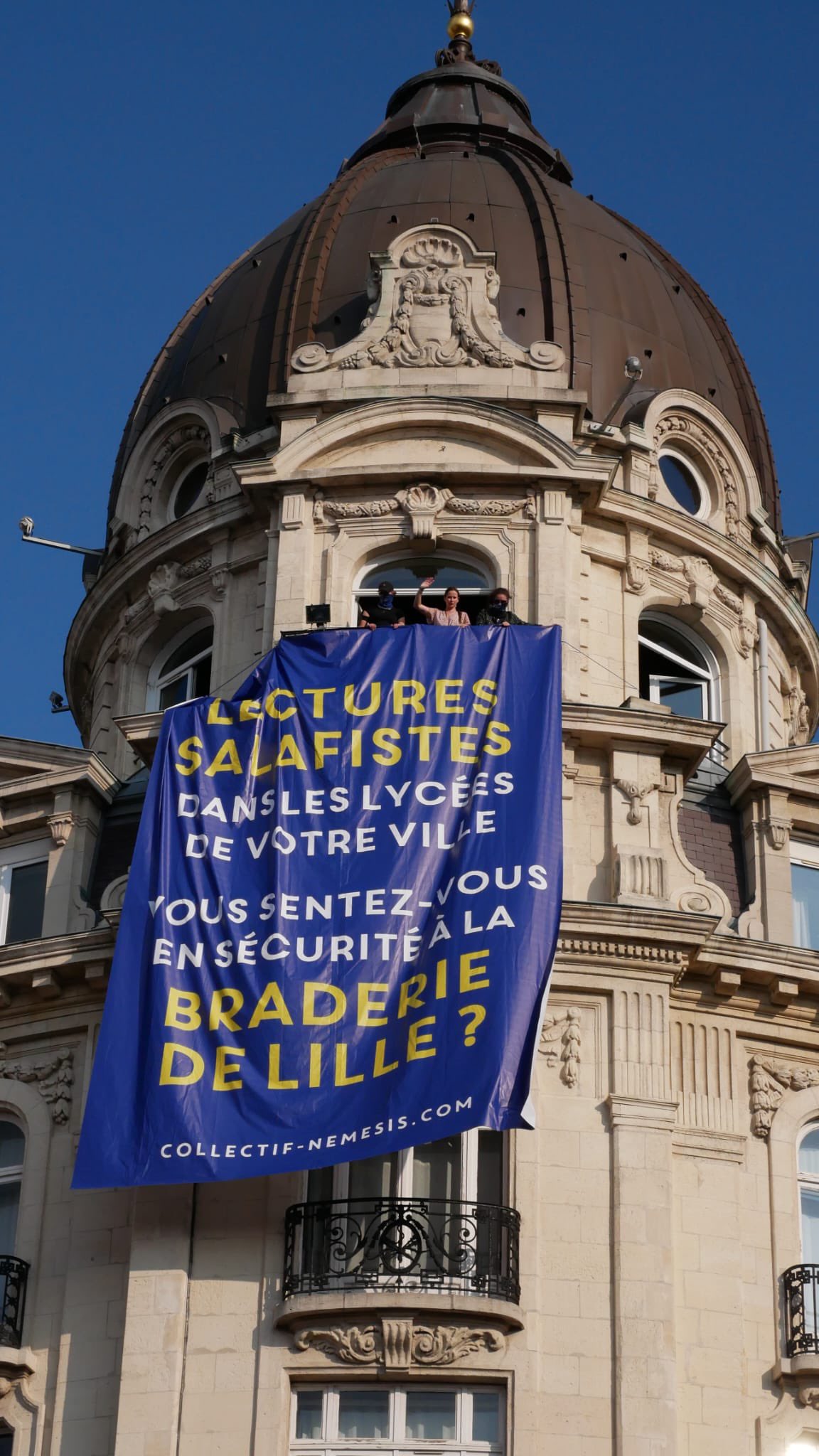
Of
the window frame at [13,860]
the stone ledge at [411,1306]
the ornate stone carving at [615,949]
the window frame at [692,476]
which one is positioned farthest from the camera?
the window frame at [692,476]

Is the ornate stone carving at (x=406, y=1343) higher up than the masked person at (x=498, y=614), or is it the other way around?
the masked person at (x=498, y=614)

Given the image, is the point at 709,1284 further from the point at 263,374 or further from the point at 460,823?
the point at 263,374

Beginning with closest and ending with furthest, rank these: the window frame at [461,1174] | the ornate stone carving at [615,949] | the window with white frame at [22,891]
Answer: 1. the window frame at [461,1174]
2. the ornate stone carving at [615,949]
3. the window with white frame at [22,891]

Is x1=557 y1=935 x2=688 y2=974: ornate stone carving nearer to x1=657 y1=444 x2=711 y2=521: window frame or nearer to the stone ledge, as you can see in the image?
the stone ledge

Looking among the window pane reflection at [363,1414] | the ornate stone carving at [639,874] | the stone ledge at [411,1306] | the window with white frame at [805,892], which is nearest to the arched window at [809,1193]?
the window with white frame at [805,892]

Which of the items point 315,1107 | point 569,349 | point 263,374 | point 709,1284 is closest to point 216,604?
point 263,374

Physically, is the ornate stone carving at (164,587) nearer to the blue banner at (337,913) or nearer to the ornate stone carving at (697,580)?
the blue banner at (337,913)

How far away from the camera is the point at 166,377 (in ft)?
128

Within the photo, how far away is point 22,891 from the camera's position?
32.6 metres

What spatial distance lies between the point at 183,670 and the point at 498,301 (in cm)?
673

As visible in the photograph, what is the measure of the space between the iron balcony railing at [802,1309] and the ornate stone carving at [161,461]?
1477 centimetres

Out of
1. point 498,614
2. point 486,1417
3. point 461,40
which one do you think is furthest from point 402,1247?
point 461,40

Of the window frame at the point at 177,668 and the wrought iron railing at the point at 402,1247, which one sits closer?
the wrought iron railing at the point at 402,1247

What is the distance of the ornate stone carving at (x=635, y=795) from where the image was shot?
100 feet
